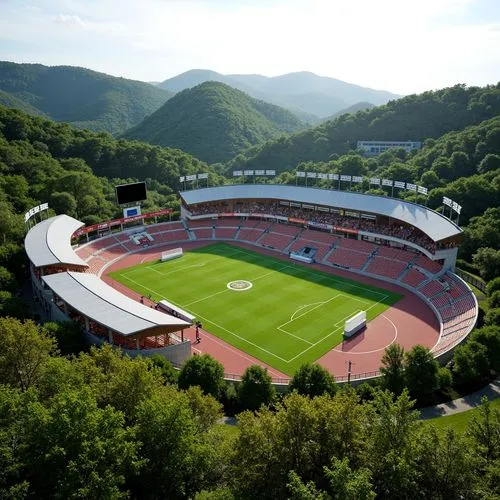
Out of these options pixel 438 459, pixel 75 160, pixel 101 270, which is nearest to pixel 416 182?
pixel 101 270

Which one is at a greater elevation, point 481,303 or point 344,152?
point 344,152

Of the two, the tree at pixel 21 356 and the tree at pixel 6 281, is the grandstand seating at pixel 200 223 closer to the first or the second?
the tree at pixel 6 281

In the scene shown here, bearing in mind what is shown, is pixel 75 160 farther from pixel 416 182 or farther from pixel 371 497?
pixel 371 497

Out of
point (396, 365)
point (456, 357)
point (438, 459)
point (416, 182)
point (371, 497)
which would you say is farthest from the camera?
point (416, 182)

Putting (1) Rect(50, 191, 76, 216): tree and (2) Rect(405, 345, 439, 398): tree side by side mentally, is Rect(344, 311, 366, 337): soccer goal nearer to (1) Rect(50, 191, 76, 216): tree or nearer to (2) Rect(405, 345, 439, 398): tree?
(2) Rect(405, 345, 439, 398): tree

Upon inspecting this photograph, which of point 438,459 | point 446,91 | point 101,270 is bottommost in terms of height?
point 101,270

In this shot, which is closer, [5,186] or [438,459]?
[438,459]

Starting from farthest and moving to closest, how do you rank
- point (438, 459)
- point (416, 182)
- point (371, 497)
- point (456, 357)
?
point (416, 182)
point (456, 357)
point (438, 459)
point (371, 497)
